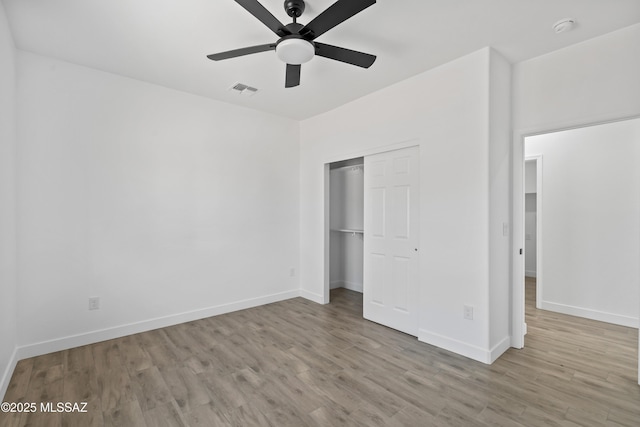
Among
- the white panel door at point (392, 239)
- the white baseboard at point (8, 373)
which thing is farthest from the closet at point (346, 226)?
the white baseboard at point (8, 373)

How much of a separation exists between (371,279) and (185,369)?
228cm

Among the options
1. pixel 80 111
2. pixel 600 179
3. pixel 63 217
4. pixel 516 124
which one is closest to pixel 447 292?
pixel 516 124

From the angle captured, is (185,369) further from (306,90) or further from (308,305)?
(306,90)

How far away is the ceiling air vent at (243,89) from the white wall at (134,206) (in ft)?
1.60

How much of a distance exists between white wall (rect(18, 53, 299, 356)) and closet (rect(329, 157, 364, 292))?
3.84 ft

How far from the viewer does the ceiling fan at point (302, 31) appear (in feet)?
5.88

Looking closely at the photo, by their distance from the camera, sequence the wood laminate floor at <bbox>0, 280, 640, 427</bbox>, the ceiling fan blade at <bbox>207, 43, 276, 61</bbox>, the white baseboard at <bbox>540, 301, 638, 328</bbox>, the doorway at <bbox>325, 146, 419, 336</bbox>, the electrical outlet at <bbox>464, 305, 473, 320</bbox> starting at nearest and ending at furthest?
the wood laminate floor at <bbox>0, 280, 640, 427</bbox> → the ceiling fan blade at <bbox>207, 43, 276, 61</bbox> → the electrical outlet at <bbox>464, 305, 473, 320</bbox> → the doorway at <bbox>325, 146, 419, 336</bbox> → the white baseboard at <bbox>540, 301, 638, 328</bbox>

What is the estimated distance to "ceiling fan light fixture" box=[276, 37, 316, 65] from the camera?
6.82ft

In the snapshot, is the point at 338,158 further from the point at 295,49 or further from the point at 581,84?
the point at 581,84

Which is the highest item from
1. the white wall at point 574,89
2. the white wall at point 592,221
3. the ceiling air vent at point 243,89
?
the ceiling air vent at point 243,89

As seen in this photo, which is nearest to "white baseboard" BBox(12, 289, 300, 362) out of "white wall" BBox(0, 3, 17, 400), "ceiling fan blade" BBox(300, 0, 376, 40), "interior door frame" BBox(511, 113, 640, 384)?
"white wall" BBox(0, 3, 17, 400)

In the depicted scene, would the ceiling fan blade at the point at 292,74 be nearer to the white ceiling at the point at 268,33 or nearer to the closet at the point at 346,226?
the white ceiling at the point at 268,33

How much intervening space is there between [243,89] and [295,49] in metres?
1.77

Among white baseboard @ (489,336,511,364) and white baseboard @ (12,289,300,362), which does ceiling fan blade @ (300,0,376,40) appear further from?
white baseboard @ (12,289,300,362)
